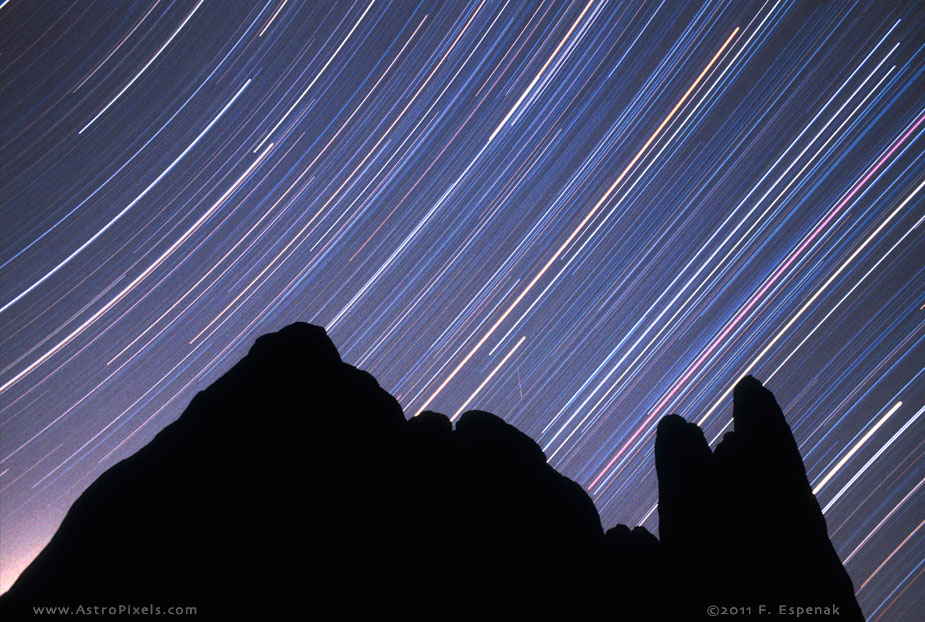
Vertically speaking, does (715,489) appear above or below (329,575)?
above

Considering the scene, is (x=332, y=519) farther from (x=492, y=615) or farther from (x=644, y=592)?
(x=644, y=592)

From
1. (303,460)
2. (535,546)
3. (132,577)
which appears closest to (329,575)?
(303,460)

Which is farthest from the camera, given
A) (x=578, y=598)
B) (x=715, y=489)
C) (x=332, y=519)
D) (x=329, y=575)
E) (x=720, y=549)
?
(x=715, y=489)

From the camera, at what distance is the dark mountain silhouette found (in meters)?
12.0

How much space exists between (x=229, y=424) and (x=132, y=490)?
2668 millimetres

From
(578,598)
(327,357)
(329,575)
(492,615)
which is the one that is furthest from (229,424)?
(578,598)

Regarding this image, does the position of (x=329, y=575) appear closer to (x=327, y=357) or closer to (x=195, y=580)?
(x=195, y=580)

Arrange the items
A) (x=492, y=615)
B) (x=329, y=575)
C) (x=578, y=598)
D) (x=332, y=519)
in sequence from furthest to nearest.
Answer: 1. (x=578, y=598)
2. (x=492, y=615)
3. (x=332, y=519)
4. (x=329, y=575)

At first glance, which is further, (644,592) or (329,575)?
(644,592)

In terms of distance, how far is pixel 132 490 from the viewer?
13258 mm

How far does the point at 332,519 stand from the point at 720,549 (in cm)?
1286

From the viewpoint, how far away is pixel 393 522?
14.2 metres

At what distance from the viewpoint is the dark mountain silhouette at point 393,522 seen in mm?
11977

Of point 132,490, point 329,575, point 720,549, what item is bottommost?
point 132,490
